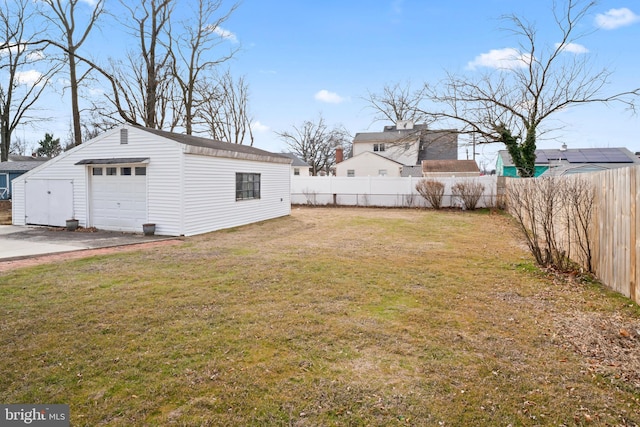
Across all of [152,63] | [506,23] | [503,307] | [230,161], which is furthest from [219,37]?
[503,307]

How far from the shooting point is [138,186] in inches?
445

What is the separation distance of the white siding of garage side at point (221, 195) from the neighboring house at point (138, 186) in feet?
0.10

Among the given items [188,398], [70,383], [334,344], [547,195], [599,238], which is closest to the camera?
[188,398]

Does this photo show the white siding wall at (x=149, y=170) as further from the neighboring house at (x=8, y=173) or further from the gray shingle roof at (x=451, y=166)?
the gray shingle roof at (x=451, y=166)

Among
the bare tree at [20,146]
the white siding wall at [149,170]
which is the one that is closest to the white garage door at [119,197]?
the white siding wall at [149,170]

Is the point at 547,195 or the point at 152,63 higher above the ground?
the point at 152,63

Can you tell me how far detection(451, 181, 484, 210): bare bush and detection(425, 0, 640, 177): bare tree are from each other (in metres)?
2.24

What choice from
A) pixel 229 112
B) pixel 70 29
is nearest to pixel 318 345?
pixel 70 29

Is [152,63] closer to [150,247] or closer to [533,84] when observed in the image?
[150,247]

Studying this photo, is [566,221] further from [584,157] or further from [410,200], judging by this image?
[584,157]

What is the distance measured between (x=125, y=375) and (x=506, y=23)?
19981 millimetres

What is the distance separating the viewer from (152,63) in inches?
810

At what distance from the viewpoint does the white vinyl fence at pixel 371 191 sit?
19.9 metres

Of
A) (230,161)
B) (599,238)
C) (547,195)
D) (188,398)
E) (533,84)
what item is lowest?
(188,398)
